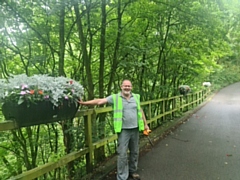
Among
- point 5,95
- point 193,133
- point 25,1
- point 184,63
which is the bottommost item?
point 193,133

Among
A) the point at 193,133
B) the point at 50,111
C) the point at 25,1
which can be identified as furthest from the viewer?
the point at 193,133

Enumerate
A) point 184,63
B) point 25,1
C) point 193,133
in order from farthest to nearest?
point 184,63 < point 193,133 < point 25,1

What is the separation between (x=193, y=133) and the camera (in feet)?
26.3

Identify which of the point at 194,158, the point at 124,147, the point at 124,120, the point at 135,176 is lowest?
Result: the point at 194,158

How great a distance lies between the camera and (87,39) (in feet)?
20.3

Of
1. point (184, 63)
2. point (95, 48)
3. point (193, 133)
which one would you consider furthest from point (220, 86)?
point (95, 48)

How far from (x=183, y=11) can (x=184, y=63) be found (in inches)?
172

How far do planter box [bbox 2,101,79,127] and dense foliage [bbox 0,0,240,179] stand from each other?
34.6 inches

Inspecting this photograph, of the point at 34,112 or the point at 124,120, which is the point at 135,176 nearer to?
the point at 124,120

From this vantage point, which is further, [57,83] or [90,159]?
[90,159]

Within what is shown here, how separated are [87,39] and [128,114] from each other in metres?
2.96

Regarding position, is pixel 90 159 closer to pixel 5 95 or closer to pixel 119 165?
pixel 119 165

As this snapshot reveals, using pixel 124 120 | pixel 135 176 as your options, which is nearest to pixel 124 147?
pixel 124 120

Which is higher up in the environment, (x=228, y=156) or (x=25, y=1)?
(x=25, y=1)
